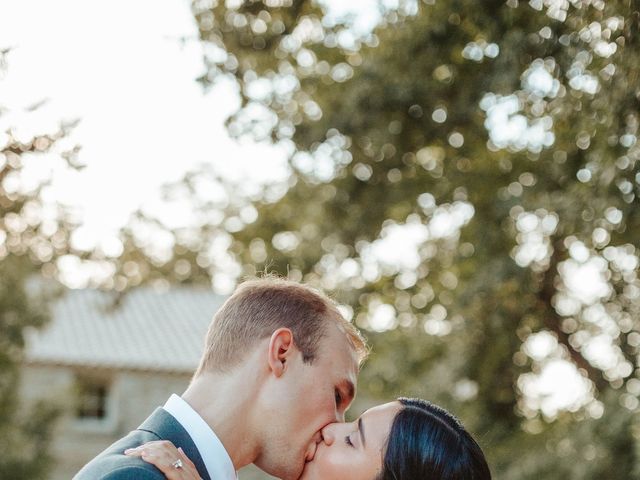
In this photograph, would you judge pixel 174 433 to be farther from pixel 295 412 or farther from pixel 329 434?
pixel 329 434

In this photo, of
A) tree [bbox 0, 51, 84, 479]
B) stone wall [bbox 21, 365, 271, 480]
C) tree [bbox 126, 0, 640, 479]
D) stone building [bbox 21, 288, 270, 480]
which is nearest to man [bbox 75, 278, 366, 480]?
tree [bbox 0, 51, 84, 479]

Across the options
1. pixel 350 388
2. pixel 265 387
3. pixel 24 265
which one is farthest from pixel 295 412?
pixel 24 265

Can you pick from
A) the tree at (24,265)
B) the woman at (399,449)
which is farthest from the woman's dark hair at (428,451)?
the tree at (24,265)

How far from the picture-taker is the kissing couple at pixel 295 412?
3.12 m

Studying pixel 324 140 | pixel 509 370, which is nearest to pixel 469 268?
pixel 509 370

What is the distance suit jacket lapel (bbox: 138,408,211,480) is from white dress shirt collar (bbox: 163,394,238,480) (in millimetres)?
14

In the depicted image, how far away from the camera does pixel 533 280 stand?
15.3 m

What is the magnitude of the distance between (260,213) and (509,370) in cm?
821

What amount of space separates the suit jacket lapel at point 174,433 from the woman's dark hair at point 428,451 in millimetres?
576

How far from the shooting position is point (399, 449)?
3.21m

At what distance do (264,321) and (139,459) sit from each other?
678mm

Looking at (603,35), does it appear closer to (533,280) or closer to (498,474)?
(533,280)

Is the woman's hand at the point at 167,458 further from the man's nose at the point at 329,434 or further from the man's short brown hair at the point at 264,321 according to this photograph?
the man's nose at the point at 329,434

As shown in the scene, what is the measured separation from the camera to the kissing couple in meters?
3.12
